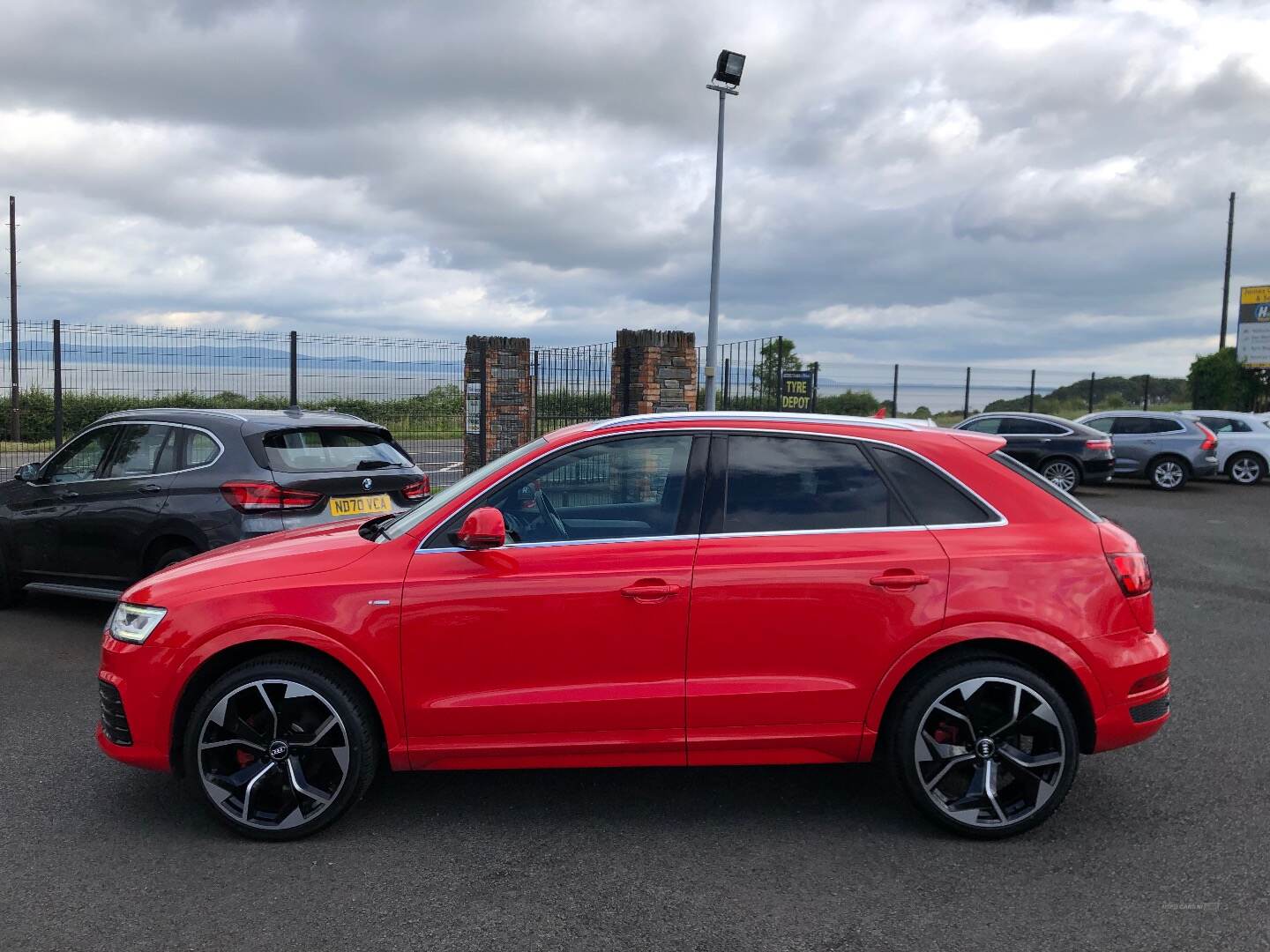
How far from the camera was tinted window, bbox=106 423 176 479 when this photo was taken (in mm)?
6863

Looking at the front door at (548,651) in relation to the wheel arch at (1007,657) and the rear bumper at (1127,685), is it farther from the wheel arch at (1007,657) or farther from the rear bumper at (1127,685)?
the rear bumper at (1127,685)

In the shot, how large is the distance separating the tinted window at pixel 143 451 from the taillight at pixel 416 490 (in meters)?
1.54

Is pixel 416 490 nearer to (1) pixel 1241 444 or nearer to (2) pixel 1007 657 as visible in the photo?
(2) pixel 1007 657

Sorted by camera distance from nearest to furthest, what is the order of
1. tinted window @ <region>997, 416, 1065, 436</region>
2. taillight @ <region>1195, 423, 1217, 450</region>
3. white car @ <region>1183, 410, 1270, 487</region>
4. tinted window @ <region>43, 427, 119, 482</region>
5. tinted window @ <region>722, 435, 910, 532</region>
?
1. tinted window @ <region>722, 435, 910, 532</region>
2. tinted window @ <region>43, 427, 119, 482</region>
3. tinted window @ <region>997, 416, 1065, 436</region>
4. taillight @ <region>1195, 423, 1217, 450</region>
5. white car @ <region>1183, 410, 1270, 487</region>

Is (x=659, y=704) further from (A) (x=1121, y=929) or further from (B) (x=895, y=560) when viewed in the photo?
(A) (x=1121, y=929)

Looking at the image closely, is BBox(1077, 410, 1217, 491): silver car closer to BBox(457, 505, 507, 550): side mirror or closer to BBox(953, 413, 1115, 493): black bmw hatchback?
BBox(953, 413, 1115, 493): black bmw hatchback

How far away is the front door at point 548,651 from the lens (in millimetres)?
3727

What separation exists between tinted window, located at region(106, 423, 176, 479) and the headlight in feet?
10.1

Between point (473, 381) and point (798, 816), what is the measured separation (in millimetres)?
11431

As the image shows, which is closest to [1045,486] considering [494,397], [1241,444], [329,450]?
[329,450]

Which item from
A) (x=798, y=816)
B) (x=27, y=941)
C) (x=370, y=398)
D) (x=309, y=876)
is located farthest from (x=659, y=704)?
(x=370, y=398)

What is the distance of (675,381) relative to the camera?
14.7 metres

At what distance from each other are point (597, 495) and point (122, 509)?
4228 millimetres

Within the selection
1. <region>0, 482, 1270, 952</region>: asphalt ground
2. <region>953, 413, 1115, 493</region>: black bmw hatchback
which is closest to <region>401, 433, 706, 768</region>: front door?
<region>0, 482, 1270, 952</region>: asphalt ground
